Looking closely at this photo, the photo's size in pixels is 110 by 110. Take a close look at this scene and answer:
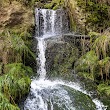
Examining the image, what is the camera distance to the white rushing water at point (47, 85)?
7.63 metres

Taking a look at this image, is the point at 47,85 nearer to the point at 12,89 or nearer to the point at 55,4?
the point at 12,89

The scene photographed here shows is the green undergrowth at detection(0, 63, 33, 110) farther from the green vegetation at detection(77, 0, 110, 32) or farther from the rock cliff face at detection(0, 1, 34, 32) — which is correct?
the green vegetation at detection(77, 0, 110, 32)

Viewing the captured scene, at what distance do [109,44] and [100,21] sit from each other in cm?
224

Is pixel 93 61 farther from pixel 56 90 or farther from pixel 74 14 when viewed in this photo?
pixel 74 14

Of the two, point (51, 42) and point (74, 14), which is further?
point (74, 14)

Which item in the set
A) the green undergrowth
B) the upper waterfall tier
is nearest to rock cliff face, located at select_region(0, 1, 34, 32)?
the upper waterfall tier

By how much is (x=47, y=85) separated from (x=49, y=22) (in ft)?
11.8

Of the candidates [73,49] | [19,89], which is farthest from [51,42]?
[19,89]

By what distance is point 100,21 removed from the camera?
1132 centimetres

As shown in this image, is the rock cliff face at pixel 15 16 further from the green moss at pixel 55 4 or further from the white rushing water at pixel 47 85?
the green moss at pixel 55 4

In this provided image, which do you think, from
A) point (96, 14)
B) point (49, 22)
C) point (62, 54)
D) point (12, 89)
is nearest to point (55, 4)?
point (49, 22)

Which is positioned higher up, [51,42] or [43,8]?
[43,8]

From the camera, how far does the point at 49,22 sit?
11633mm

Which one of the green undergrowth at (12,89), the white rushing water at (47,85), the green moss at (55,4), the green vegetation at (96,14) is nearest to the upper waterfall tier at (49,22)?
the white rushing water at (47,85)
